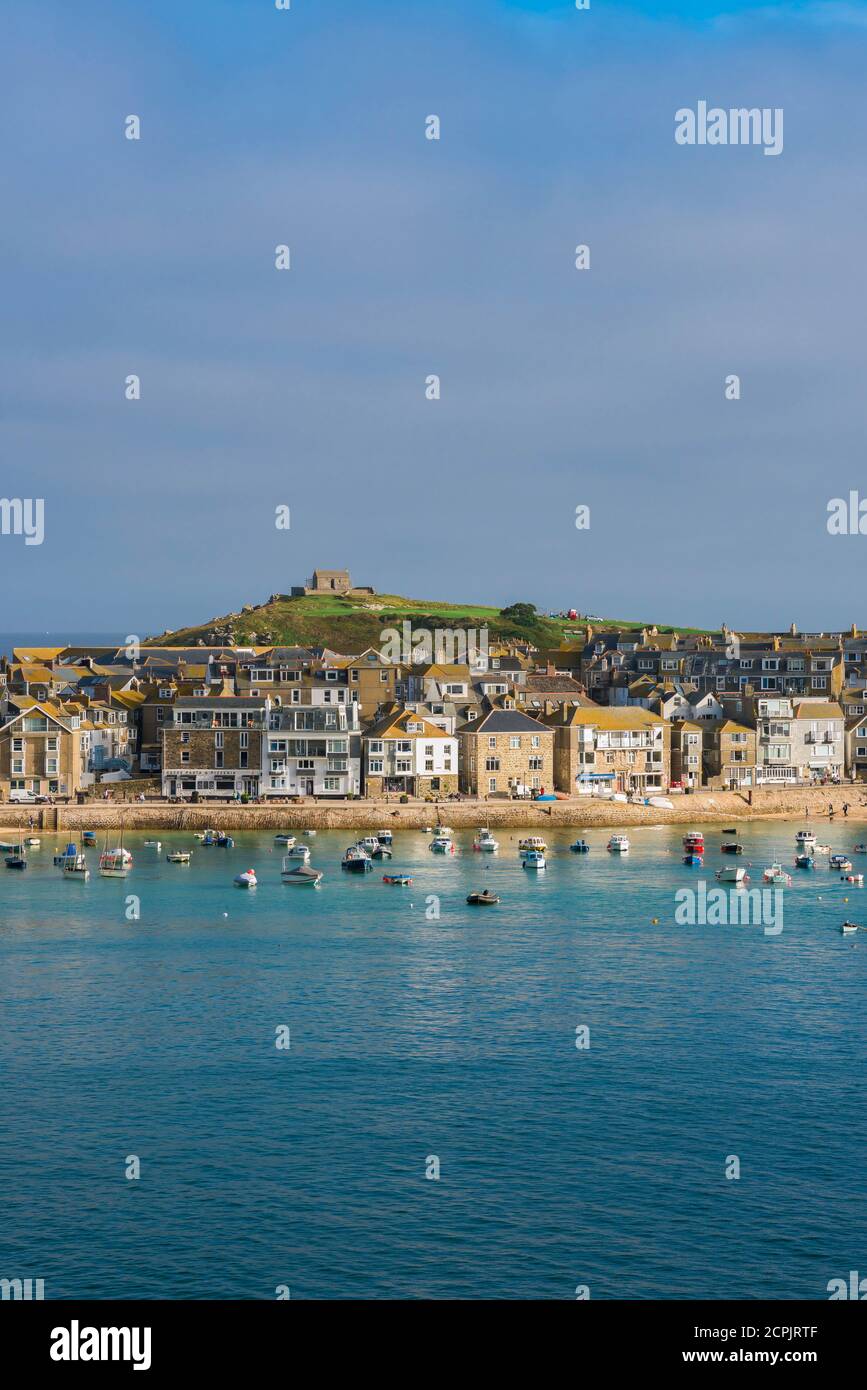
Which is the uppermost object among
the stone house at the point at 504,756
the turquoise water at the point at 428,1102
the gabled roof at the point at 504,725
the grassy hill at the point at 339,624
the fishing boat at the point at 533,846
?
the grassy hill at the point at 339,624

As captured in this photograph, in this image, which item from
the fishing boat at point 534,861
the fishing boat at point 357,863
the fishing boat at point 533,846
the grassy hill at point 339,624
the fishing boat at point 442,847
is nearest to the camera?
the fishing boat at point 357,863

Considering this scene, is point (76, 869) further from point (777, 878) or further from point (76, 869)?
point (777, 878)

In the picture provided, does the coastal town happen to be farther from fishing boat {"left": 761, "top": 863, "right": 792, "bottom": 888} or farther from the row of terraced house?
fishing boat {"left": 761, "top": 863, "right": 792, "bottom": 888}

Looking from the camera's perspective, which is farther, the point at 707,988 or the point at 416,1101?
the point at 707,988

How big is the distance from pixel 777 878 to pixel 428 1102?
37408mm

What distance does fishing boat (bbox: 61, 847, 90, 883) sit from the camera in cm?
6944

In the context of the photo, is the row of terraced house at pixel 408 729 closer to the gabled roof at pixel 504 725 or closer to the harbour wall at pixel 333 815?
the gabled roof at pixel 504 725

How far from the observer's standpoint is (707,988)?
4725 cm

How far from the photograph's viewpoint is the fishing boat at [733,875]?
67688 millimetres

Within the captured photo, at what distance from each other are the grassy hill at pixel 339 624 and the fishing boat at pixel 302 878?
9035 cm

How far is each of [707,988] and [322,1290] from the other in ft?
81.1

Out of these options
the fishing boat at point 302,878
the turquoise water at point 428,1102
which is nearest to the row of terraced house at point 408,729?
the fishing boat at point 302,878
